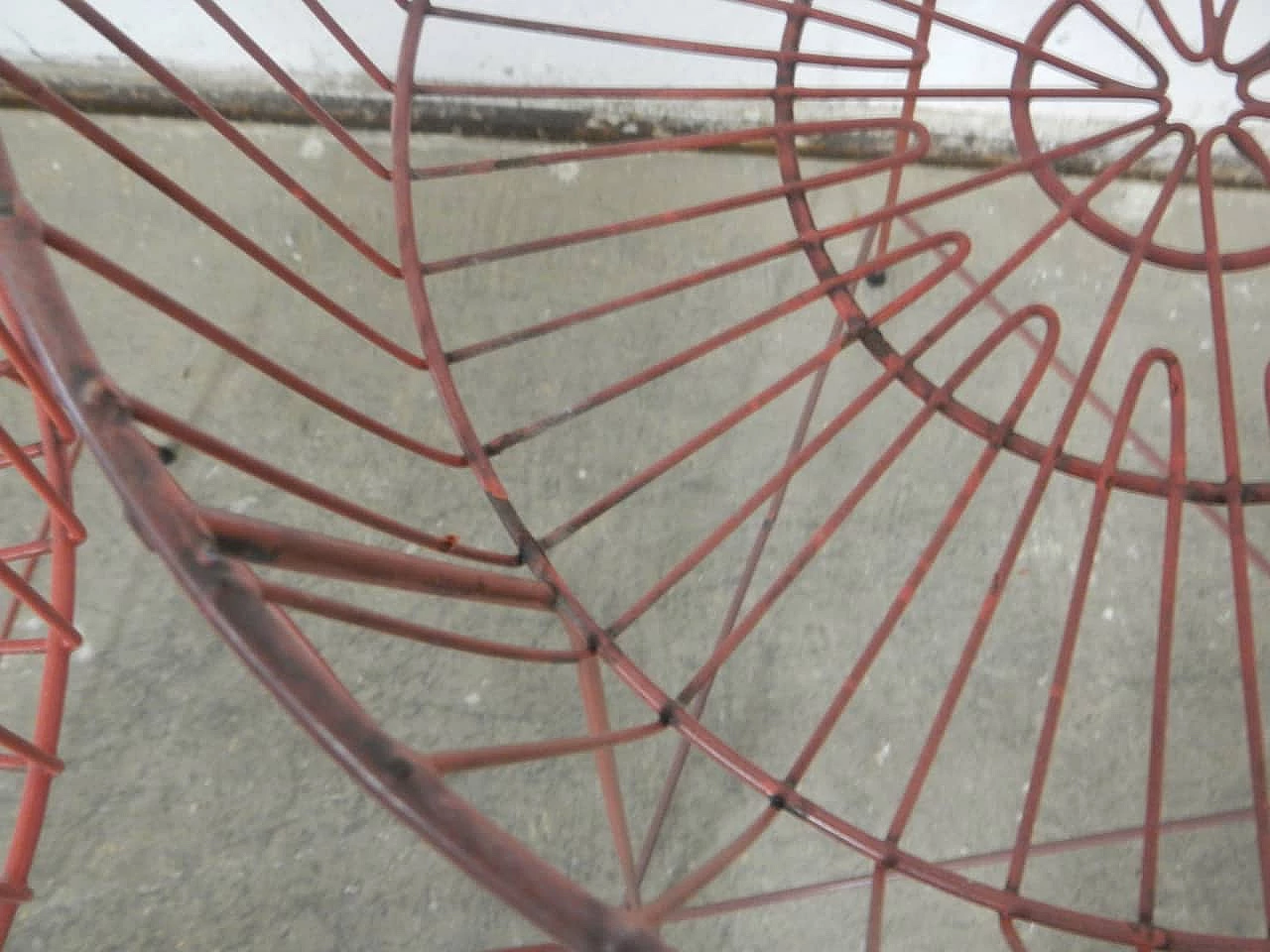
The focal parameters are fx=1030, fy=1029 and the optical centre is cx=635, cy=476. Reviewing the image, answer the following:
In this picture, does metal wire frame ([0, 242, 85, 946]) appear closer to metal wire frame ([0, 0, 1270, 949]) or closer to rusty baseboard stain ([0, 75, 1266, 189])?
metal wire frame ([0, 0, 1270, 949])

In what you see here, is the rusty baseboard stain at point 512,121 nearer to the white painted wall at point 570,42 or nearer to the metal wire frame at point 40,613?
the white painted wall at point 570,42

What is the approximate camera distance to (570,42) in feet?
4.49

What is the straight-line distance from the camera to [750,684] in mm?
1140

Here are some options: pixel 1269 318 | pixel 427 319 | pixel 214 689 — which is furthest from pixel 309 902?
pixel 1269 318

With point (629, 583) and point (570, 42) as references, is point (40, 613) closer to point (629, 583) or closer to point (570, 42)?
point (629, 583)

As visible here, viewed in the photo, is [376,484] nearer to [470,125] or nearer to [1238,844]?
[470,125]

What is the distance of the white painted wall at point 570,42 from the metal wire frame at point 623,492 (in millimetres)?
473

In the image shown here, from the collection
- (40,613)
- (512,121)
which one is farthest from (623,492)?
(512,121)

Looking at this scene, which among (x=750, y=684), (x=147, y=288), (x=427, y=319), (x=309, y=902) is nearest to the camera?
(x=147, y=288)

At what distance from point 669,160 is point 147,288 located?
3.18ft

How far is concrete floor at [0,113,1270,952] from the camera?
104cm

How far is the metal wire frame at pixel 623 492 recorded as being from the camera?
0.35 meters

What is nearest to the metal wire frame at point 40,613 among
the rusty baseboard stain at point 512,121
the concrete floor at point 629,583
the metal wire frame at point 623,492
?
the metal wire frame at point 623,492

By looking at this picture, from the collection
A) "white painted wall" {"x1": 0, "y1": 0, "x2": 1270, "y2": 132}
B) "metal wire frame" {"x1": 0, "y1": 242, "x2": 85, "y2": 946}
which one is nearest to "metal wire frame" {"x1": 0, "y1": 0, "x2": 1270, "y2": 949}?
"metal wire frame" {"x1": 0, "y1": 242, "x2": 85, "y2": 946}
